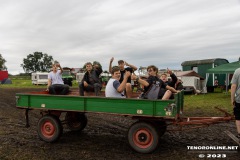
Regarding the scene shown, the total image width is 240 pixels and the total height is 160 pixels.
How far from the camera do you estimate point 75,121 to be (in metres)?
8.24

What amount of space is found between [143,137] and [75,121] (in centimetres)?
286

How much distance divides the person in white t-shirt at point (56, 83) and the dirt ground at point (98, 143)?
1.26 m

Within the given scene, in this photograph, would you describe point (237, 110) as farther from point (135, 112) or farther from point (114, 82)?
point (114, 82)

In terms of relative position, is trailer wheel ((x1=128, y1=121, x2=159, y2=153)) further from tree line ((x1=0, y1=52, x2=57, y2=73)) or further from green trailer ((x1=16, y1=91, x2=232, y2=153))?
tree line ((x1=0, y1=52, x2=57, y2=73))

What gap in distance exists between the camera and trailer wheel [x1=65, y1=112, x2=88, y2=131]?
812 centimetres

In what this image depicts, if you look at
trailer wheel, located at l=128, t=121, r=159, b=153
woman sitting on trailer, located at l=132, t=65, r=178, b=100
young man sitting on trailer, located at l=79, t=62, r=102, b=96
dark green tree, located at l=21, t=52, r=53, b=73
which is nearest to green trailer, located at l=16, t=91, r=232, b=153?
trailer wheel, located at l=128, t=121, r=159, b=153

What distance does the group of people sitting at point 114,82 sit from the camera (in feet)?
21.7

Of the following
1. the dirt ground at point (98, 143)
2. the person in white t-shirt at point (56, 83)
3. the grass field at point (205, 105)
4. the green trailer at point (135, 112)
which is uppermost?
the person in white t-shirt at point (56, 83)

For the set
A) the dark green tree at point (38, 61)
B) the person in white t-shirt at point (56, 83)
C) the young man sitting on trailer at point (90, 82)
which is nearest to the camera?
the person in white t-shirt at point (56, 83)

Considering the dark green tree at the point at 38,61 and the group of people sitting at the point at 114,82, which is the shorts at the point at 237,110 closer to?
the group of people sitting at the point at 114,82

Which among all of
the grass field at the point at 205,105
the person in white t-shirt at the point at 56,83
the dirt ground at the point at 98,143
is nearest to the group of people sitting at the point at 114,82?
the person in white t-shirt at the point at 56,83

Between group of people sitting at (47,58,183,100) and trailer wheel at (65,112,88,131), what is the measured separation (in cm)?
69

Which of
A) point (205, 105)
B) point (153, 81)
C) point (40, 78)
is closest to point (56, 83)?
point (153, 81)

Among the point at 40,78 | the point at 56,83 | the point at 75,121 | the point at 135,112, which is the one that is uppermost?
the point at 40,78
